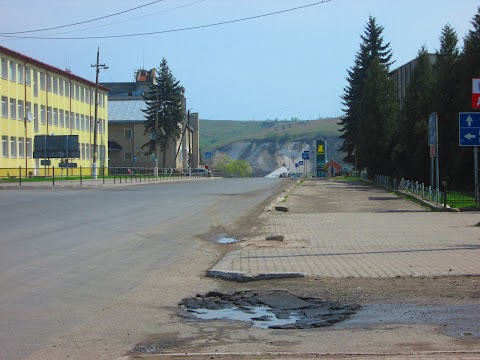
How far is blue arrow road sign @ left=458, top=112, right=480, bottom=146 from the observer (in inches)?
922

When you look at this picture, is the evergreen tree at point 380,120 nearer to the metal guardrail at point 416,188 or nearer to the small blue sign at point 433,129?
the metal guardrail at point 416,188

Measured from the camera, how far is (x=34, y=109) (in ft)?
230

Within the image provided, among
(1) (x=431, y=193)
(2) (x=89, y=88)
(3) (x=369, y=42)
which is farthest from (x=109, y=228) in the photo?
(2) (x=89, y=88)

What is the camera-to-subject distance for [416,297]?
323 inches

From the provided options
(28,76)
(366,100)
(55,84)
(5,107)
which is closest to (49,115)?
(55,84)

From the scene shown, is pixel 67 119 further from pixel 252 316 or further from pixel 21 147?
pixel 252 316

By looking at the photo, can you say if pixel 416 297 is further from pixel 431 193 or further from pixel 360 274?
pixel 431 193

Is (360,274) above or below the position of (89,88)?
below

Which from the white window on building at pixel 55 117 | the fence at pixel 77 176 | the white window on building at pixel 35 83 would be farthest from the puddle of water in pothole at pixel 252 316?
the white window on building at pixel 55 117

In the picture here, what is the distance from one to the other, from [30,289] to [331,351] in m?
4.93

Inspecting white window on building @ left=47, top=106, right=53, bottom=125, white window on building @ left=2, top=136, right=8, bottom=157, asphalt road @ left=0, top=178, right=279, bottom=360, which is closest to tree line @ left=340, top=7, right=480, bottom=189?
asphalt road @ left=0, top=178, right=279, bottom=360

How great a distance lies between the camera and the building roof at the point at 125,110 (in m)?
115

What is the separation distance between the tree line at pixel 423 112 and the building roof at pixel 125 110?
213 ft

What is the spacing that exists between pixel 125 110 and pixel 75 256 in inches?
4253
